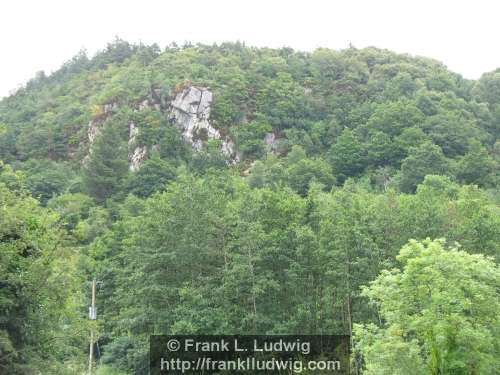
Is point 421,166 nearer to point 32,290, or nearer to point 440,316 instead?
point 440,316

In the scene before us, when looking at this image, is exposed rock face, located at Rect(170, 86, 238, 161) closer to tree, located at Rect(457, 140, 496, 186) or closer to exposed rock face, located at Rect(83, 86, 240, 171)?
exposed rock face, located at Rect(83, 86, 240, 171)

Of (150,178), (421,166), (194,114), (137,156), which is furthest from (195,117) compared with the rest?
(421,166)

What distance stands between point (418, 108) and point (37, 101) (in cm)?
7986

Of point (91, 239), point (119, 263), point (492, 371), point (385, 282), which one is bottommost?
point (492, 371)

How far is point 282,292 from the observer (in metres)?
29.9

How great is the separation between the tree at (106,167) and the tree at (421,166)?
35.4 metres

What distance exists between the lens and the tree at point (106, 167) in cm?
6956

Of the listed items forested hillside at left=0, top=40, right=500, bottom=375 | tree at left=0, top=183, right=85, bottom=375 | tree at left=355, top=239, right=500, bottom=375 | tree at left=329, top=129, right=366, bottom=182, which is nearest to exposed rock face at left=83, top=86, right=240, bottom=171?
forested hillside at left=0, top=40, right=500, bottom=375

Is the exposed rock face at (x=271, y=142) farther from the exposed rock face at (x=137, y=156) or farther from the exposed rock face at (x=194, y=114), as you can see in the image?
the exposed rock face at (x=137, y=156)

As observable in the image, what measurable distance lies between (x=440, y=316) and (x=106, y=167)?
6101 cm

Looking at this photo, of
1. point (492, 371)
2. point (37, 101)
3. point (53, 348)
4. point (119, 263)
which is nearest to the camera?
point (492, 371)

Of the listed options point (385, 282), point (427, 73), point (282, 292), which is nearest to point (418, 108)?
point (427, 73)

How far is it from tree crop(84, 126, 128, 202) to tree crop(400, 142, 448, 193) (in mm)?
35448

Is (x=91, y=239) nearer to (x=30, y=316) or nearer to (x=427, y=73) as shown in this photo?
(x=30, y=316)
